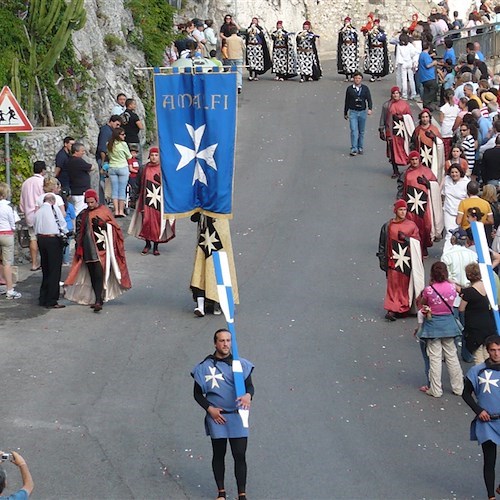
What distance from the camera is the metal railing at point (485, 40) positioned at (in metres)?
33.5

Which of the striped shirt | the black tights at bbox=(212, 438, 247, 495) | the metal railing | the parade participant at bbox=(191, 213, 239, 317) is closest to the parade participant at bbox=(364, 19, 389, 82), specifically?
the metal railing

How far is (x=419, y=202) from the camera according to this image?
1897cm

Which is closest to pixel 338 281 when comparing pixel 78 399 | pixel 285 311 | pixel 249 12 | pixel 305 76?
pixel 285 311

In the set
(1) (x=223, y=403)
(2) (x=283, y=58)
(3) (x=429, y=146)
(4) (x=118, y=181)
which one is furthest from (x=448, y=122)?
(1) (x=223, y=403)

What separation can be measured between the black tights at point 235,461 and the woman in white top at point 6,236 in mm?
7194

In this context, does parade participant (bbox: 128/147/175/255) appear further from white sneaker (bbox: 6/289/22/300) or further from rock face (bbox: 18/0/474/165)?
white sneaker (bbox: 6/289/22/300)

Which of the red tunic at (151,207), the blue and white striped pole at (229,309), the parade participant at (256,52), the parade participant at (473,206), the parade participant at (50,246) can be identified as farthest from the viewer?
the parade participant at (256,52)

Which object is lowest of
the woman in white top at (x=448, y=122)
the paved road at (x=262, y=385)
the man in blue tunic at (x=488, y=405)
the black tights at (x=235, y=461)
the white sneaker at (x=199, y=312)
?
the paved road at (x=262, y=385)

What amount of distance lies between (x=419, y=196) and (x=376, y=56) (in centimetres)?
1717

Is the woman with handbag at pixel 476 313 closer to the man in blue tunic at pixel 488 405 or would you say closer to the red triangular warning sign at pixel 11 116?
the man in blue tunic at pixel 488 405

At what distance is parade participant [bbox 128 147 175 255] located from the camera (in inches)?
784

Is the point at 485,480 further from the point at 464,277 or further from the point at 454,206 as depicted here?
the point at 454,206

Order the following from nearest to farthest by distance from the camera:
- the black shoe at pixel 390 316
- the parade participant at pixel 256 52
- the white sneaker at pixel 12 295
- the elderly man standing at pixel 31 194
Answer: the black shoe at pixel 390 316, the white sneaker at pixel 12 295, the elderly man standing at pixel 31 194, the parade participant at pixel 256 52

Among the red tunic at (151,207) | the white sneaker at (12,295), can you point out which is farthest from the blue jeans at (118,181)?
the white sneaker at (12,295)
